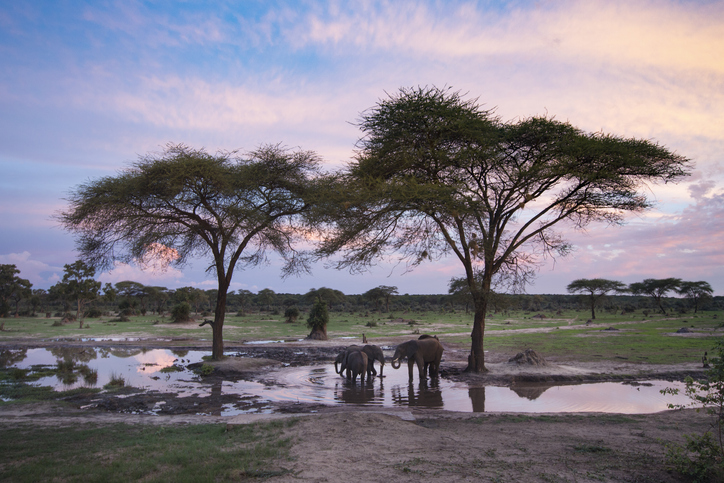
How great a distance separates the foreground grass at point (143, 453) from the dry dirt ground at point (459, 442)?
42cm

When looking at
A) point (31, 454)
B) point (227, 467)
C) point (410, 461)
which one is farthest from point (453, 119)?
point (31, 454)

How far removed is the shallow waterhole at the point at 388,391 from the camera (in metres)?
11.4

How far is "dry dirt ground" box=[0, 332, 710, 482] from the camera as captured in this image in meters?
5.70

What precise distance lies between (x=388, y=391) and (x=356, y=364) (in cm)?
158

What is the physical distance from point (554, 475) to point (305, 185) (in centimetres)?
1657

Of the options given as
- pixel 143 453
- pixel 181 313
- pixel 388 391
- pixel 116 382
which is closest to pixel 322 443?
pixel 143 453

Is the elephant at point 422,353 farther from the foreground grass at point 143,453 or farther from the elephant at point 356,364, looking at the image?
the foreground grass at point 143,453

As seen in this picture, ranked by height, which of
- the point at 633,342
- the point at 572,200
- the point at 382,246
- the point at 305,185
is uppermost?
the point at 305,185

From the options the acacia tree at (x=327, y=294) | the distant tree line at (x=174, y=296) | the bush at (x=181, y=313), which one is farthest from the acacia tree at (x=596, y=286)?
the bush at (x=181, y=313)

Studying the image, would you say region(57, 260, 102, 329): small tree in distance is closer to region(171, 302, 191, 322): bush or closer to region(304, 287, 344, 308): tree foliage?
region(171, 302, 191, 322): bush

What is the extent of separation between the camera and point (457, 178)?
16000 millimetres

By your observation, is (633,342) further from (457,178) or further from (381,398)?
(381,398)

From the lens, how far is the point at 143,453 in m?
6.46

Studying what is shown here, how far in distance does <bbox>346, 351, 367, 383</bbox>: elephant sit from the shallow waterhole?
0.33 meters
